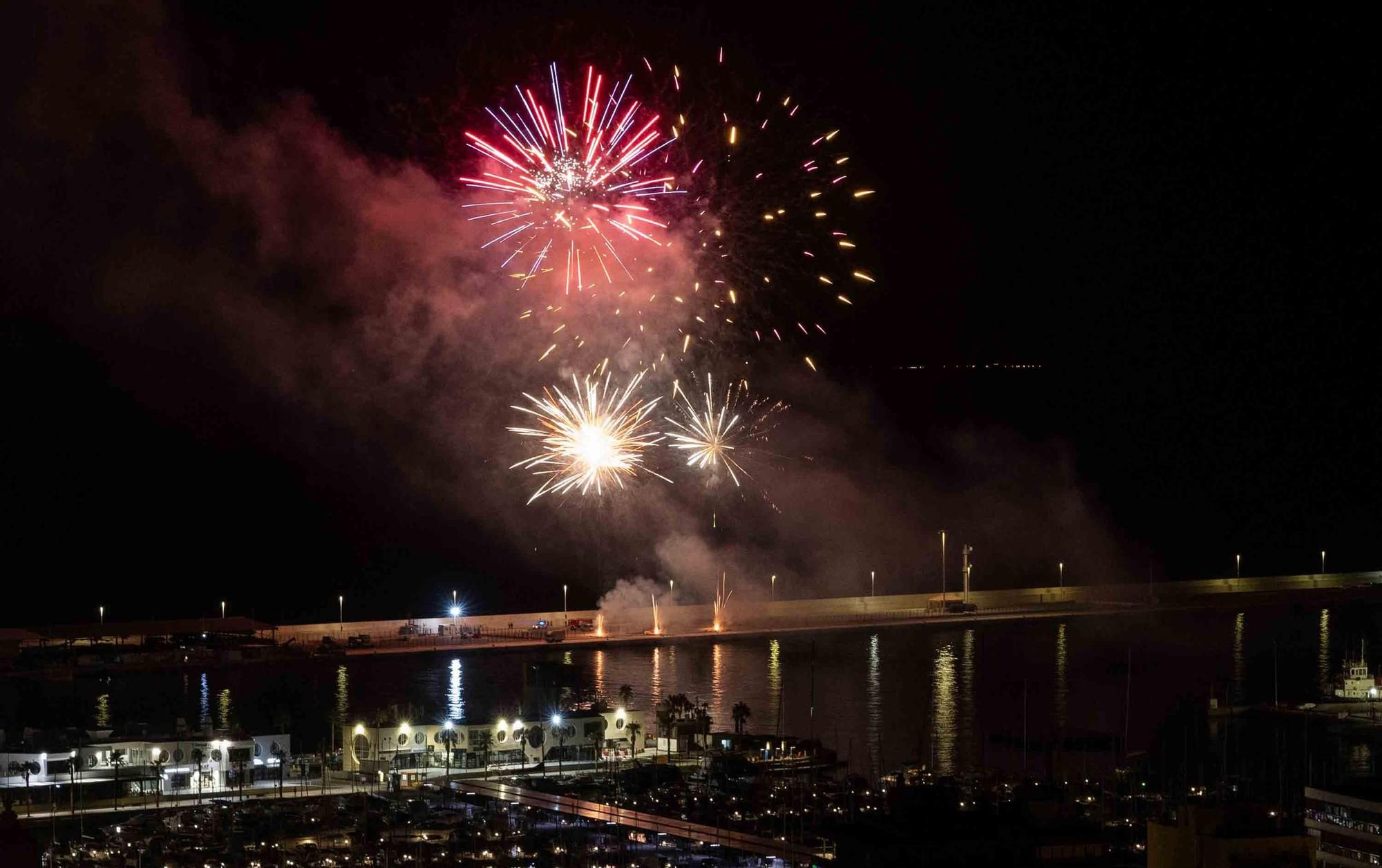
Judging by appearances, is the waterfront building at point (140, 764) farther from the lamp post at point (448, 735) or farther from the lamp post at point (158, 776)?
the lamp post at point (448, 735)

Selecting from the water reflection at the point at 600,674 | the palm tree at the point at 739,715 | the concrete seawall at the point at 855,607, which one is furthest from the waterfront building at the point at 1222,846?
the concrete seawall at the point at 855,607

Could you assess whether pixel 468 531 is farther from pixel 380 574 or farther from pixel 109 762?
pixel 109 762

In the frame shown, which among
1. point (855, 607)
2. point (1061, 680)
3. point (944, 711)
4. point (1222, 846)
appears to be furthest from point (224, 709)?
point (855, 607)

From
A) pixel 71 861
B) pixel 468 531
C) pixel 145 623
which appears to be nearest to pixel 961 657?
pixel 145 623

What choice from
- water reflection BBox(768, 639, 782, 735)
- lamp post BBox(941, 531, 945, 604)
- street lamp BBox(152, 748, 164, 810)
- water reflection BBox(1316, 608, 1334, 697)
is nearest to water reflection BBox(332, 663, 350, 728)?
street lamp BBox(152, 748, 164, 810)

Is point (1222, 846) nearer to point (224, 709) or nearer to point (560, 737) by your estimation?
point (560, 737)

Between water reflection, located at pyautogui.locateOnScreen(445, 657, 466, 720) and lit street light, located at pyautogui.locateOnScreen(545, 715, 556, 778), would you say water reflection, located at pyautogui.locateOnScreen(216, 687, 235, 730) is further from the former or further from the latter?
lit street light, located at pyautogui.locateOnScreen(545, 715, 556, 778)
